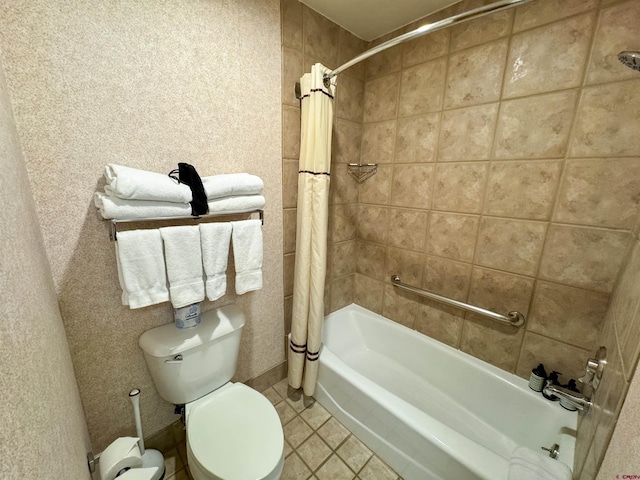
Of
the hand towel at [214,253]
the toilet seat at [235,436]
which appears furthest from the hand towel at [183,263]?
the toilet seat at [235,436]

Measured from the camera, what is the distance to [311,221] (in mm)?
1347

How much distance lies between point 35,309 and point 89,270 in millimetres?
489

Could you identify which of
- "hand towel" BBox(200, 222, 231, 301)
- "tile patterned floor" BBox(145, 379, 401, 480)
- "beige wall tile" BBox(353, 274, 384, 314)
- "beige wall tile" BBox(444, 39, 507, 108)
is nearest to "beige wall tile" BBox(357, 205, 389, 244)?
"beige wall tile" BBox(353, 274, 384, 314)

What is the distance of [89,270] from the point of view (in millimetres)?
947

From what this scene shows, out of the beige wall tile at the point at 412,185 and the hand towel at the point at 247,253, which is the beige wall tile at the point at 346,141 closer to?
the beige wall tile at the point at 412,185

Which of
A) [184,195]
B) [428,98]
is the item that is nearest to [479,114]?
[428,98]

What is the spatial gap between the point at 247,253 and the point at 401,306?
3.81 ft

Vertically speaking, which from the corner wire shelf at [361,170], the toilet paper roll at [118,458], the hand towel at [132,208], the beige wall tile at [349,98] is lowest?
the toilet paper roll at [118,458]

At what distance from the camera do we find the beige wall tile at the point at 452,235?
1388mm

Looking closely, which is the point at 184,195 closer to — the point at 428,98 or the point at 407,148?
the point at 407,148

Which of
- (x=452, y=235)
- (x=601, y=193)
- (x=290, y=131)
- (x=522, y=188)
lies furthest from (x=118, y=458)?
(x=601, y=193)

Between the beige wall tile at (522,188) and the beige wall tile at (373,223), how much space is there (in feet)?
2.00

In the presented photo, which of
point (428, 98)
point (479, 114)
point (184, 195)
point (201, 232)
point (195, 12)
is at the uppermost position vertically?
point (195, 12)

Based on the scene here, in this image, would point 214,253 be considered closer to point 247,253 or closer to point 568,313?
point 247,253
